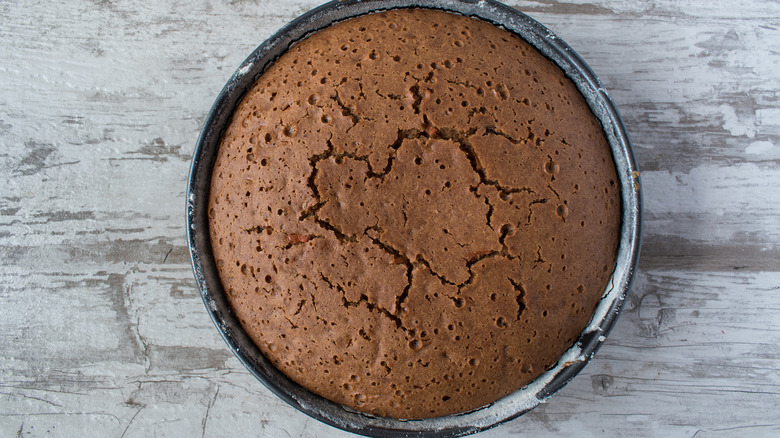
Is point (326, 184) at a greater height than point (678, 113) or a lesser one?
lesser

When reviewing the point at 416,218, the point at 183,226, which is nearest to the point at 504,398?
the point at 416,218

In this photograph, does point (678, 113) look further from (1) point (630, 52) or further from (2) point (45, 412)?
(2) point (45, 412)

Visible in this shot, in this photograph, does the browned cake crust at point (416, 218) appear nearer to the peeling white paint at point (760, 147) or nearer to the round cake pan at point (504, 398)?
the round cake pan at point (504, 398)

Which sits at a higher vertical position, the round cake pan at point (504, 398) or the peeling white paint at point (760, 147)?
the peeling white paint at point (760, 147)

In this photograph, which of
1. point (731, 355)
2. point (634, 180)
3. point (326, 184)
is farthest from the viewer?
point (731, 355)

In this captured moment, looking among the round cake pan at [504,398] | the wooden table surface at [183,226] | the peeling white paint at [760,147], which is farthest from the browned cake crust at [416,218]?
the peeling white paint at [760,147]

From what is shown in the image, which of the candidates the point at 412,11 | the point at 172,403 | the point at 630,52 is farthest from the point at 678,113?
the point at 172,403
